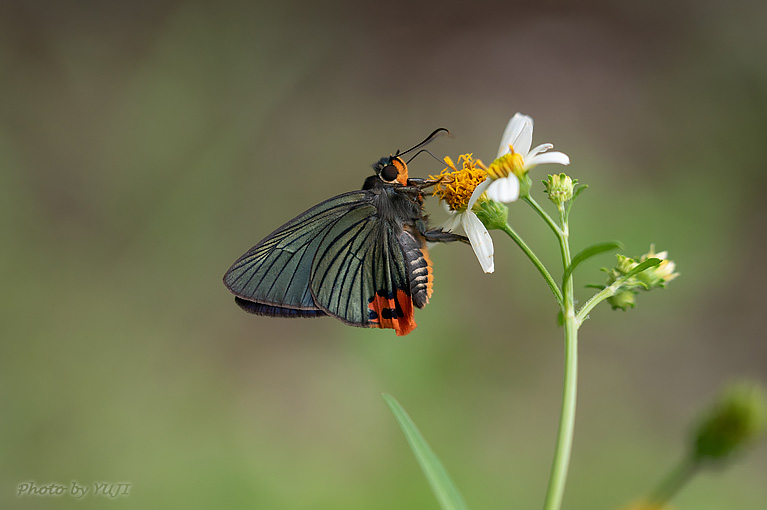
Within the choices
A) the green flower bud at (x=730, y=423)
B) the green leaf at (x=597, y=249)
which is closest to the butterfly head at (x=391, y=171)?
the green leaf at (x=597, y=249)

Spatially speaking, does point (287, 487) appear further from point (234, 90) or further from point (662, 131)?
point (662, 131)

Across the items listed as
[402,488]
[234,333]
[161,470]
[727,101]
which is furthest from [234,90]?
[727,101]

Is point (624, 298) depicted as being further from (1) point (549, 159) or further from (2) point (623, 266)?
(1) point (549, 159)

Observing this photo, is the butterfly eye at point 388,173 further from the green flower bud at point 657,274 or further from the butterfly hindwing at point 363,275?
the green flower bud at point 657,274

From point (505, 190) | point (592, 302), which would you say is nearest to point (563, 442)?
point (592, 302)

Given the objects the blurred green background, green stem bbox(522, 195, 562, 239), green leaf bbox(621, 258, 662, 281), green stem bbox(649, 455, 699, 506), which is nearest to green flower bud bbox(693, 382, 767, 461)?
green stem bbox(649, 455, 699, 506)

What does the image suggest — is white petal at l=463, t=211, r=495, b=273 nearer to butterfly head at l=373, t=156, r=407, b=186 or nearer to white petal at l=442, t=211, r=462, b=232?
white petal at l=442, t=211, r=462, b=232
